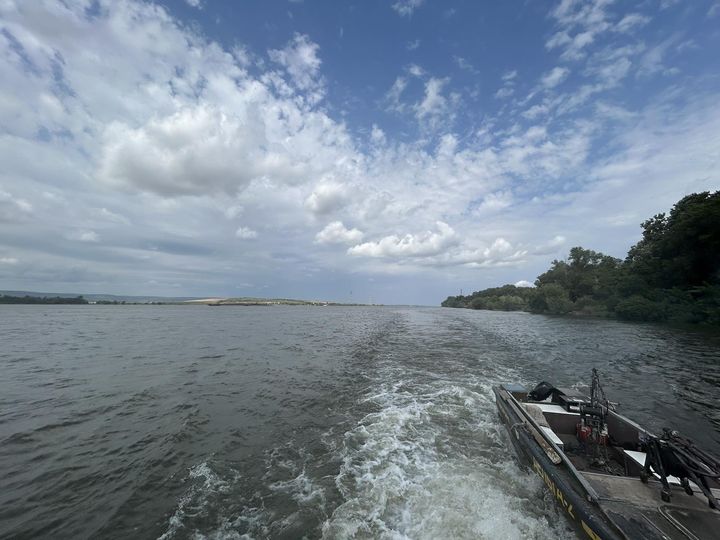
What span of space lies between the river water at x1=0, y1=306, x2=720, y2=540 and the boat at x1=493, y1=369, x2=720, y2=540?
74 centimetres

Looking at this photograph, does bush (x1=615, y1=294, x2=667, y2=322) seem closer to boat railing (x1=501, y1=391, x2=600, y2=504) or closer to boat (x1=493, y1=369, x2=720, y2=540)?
boat (x1=493, y1=369, x2=720, y2=540)

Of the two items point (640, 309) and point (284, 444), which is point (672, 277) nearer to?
point (640, 309)

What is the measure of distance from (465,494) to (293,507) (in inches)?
149

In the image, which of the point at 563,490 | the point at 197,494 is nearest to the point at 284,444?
the point at 197,494

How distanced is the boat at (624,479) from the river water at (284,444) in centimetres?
74

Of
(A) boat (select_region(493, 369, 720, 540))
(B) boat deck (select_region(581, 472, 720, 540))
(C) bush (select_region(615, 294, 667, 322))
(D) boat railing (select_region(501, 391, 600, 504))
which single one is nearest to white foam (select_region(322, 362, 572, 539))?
(A) boat (select_region(493, 369, 720, 540))

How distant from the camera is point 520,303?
139 meters

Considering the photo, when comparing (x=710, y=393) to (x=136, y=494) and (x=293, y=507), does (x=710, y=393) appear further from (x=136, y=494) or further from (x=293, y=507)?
(x=136, y=494)

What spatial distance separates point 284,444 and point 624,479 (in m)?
8.38

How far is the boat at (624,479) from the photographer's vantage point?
4.99m

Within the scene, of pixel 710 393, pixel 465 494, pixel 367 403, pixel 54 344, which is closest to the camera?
pixel 465 494

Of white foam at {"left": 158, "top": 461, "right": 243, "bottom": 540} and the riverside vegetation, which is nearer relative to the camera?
white foam at {"left": 158, "top": 461, "right": 243, "bottom": 540}

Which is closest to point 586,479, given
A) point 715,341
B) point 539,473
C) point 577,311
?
point 539,473

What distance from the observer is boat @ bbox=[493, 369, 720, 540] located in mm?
4992
